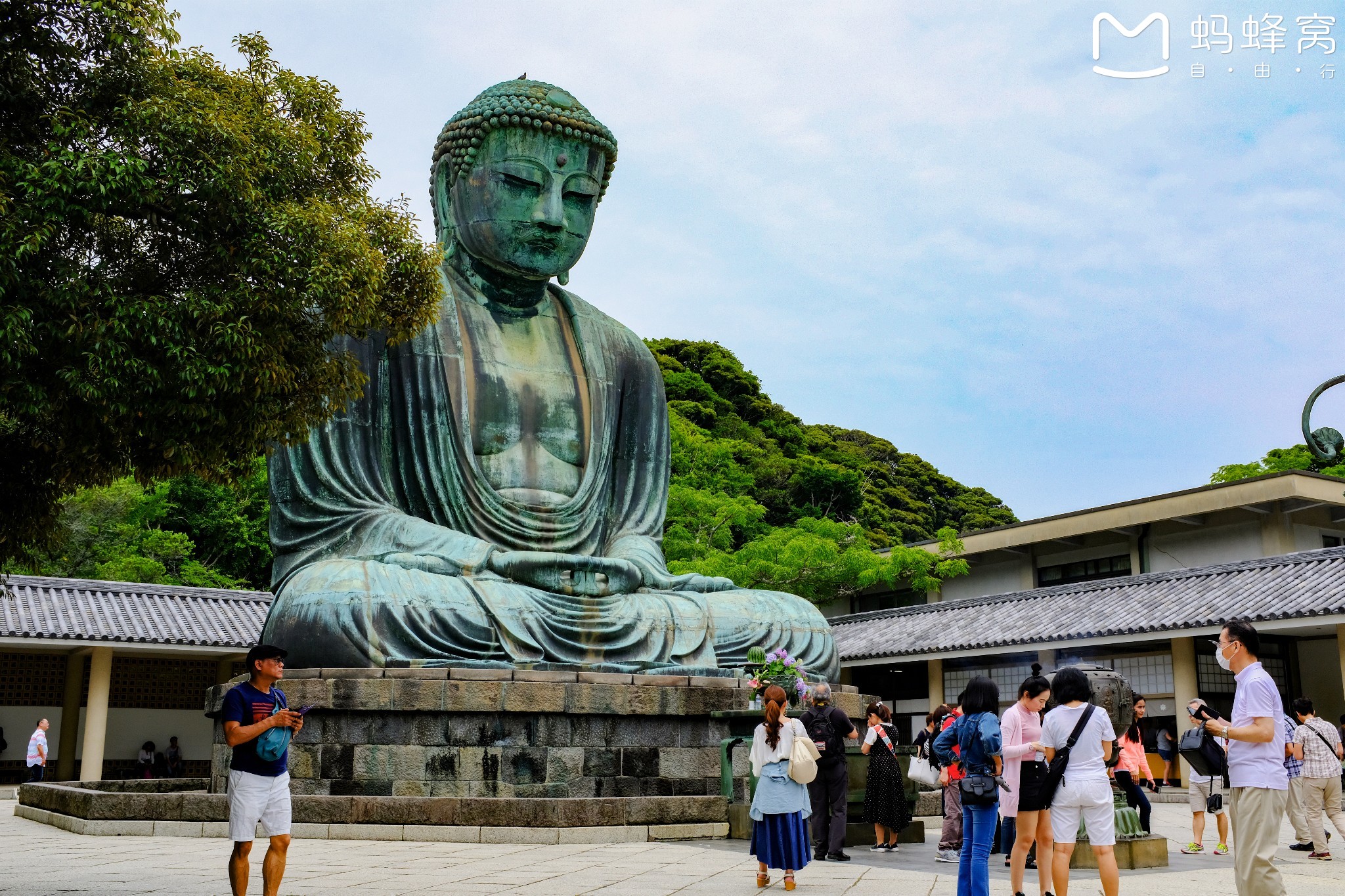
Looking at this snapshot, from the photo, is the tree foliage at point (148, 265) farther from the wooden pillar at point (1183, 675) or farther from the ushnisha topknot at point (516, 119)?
the wooden pillar at point (1183, 675)

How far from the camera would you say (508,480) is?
11.6m

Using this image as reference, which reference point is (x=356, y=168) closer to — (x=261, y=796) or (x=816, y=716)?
(x=261, y=796)

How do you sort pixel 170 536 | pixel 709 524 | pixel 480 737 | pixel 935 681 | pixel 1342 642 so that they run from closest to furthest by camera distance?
pixel 480 737, pixel 1342 642, pixel 935 681, pixel 709 524, pixel 170 536

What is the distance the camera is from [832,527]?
84.9ft

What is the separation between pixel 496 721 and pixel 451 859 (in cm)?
199

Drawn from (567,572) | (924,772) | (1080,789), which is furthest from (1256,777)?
(567,572)

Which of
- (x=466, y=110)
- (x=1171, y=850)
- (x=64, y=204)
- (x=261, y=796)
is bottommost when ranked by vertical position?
(x=1171, y=850)

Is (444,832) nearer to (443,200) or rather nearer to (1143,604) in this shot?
(443,200)

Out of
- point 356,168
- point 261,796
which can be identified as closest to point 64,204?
point 356,168

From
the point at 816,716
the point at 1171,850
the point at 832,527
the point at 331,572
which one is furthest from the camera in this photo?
the point at 832,527

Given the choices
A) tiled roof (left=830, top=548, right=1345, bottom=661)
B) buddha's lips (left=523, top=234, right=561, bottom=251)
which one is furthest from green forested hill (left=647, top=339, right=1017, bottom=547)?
buddha's lips (left=523, top=234, right=561, bottom=251)

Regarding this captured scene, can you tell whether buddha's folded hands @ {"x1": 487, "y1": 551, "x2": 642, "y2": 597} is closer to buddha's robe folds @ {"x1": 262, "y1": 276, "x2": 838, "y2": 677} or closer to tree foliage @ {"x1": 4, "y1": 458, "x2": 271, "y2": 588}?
buddha's robe folds @ {"x1": 262, "y1": 276, "x2": 838, "y2": 677}

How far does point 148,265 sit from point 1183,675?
16.5 meters

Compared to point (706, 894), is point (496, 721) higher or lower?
higher
